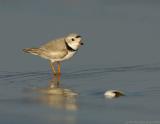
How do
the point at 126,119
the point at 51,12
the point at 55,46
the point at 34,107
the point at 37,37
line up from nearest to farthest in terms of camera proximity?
1. the point at 126,119
2. the point at 34,107
3. the point at 55,46
4. the point at 37,37
5. the point at 51,12

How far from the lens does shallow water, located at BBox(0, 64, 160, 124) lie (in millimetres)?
8641

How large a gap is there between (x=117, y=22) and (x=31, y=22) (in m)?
1.54

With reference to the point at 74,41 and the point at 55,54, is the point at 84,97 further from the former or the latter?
the point at 55,54

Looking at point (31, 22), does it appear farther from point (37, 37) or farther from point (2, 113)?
point (2, 113)

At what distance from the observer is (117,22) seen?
44.9 feet

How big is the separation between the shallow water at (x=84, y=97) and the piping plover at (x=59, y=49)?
0.50 meters

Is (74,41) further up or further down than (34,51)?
further up

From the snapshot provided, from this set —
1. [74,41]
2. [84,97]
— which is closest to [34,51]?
[74,41]

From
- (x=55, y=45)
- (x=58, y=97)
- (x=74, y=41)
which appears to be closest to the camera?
(x=58, y=97)

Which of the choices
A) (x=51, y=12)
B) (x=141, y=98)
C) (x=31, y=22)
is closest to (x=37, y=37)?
(x=31, y=22)

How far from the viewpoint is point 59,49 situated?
39.7 ft

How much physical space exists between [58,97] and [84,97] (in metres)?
0.37

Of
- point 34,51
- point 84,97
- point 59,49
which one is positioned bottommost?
point 84,97

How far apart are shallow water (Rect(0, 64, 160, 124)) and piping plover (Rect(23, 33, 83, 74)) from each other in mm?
500
